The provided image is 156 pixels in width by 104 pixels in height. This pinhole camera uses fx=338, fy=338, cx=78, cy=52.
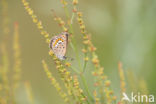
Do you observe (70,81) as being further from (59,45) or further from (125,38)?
(125,38)

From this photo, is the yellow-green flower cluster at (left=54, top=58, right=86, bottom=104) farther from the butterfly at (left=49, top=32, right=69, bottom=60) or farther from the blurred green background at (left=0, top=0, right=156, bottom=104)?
the blurred green background at (left=0, top=0, right=156, bottom=104)

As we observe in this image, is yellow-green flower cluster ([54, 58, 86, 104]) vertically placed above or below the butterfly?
below

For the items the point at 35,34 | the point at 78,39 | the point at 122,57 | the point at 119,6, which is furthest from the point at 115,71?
the point at 35,34

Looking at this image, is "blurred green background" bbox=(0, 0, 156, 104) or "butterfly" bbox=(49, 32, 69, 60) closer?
"butterfly" bbox=(49, 32, 69, 60)

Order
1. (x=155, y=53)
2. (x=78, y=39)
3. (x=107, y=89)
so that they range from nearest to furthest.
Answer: (x=107, y=89)
(x=155, y=53)
(x=78, y=39)

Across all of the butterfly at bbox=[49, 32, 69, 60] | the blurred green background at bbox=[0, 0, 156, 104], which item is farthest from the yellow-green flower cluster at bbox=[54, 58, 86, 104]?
the blurred green background at bbox=[0, 0, 156, 104]

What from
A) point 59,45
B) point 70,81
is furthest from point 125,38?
point 70,81

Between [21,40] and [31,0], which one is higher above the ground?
[31,0]

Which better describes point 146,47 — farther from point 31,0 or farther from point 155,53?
point 31,0
